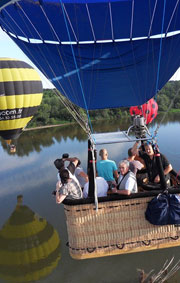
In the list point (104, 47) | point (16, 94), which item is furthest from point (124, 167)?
point (16, 94)

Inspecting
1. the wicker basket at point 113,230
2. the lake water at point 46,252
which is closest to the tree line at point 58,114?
the lake water at point 46,252

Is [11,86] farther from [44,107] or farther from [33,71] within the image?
[44,107]

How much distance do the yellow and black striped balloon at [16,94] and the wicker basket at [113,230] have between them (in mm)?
5527

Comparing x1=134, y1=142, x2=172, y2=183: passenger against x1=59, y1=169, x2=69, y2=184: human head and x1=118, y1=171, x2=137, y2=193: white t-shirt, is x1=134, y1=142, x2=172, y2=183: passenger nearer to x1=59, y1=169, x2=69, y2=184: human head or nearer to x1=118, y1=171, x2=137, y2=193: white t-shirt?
x1=118, y1=171, x2=137, y2=193: white t-shirt

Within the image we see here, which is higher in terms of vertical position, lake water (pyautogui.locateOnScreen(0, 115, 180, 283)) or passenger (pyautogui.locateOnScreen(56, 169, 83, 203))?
passenger (pyautogui.locateOnScreen(56, 169, 83, 203))

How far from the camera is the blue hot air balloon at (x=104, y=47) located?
148 inches

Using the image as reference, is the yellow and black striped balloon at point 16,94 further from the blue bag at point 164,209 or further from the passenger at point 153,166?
the blue bag at point 164,209

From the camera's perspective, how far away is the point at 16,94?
22.1 feet

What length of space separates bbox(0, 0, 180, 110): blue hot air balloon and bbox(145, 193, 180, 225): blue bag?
2.59m

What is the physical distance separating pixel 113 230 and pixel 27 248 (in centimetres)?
240

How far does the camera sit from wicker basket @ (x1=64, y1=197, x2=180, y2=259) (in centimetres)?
173

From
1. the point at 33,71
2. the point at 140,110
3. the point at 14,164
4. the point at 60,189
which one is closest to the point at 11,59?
the point at 33,71

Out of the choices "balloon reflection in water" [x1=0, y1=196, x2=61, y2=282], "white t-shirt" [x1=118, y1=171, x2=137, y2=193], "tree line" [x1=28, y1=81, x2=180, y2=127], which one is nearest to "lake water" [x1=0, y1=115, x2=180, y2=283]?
"balloon reflection in water" [x1=0, y1=196, x2=61, y2=282]

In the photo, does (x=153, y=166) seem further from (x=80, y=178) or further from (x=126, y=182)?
(x=80, y=178)
